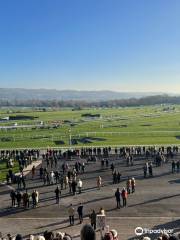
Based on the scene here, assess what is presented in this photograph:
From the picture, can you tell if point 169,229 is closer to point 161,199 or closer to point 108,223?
point 108,223

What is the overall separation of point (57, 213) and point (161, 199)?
6380 mm

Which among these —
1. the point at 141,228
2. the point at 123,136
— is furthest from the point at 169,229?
the point at 123,136

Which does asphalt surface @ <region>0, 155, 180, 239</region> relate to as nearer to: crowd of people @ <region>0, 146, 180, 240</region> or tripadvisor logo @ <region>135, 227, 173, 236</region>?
tripadvisor logo @ <region>135, 227, 173, 236</region>

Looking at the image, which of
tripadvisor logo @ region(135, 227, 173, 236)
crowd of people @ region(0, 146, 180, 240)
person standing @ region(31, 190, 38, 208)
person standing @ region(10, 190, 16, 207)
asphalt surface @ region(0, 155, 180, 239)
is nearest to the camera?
tripadvisor logo @ region(135, 227, 173, 236)

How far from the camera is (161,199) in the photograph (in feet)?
83.9

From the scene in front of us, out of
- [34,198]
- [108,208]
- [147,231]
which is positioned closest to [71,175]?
[34,198]

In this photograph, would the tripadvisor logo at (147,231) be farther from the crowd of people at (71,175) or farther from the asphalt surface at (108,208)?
the crowd of people at (71,175)

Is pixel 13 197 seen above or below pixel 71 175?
above

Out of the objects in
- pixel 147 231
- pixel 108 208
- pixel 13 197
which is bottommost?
pixel 108 208

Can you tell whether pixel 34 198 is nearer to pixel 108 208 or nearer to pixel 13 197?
pixel 13 197

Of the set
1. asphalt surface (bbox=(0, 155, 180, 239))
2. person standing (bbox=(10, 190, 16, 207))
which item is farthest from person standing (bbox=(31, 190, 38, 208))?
person standing (bbox=(10, 190, 16, 207))

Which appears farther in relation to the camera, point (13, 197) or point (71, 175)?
point (71, 175)

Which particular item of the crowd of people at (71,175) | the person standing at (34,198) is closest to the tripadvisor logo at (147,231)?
the crowd of people at (71,175)

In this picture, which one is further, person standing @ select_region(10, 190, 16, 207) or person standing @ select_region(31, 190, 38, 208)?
person standing @ select_region(10, 190, 16, 207)
